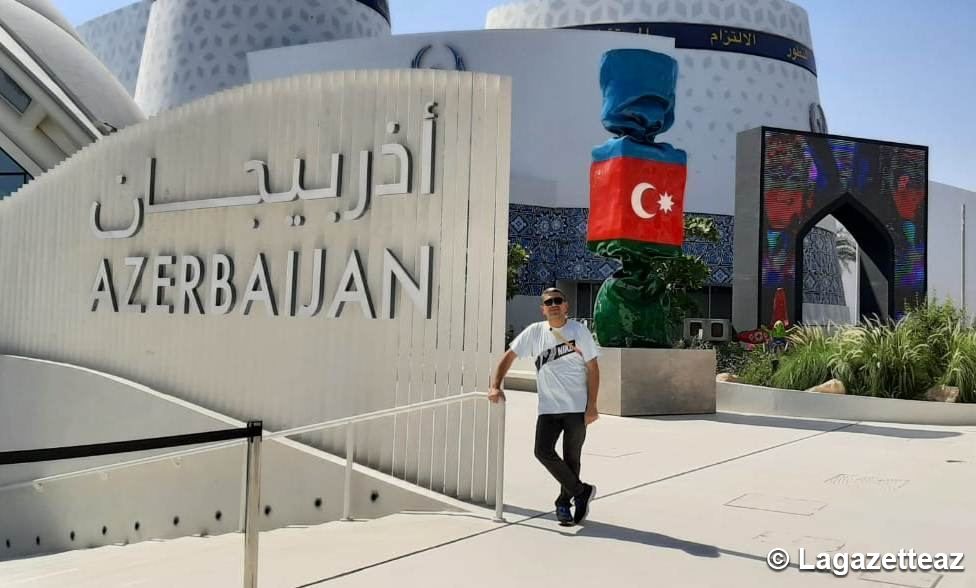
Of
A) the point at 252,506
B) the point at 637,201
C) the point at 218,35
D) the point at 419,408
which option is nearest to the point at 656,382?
the point at 637,201

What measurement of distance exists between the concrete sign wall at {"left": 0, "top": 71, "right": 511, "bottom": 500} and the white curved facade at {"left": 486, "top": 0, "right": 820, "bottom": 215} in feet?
98.8

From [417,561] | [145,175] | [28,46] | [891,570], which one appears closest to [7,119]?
[28,46]

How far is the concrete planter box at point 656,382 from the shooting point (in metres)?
12.1

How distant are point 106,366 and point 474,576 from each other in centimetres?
831

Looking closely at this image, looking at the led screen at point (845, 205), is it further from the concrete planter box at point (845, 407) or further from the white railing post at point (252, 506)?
the white railing post at point (252, 506)

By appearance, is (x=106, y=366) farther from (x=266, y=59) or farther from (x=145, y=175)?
(x=266, y=59)

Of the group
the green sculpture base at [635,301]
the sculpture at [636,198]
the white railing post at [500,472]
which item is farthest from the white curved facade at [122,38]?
the white railing post at [500,472]

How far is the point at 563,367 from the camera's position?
5402 millimetres

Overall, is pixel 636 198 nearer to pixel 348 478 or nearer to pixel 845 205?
pixel 348 478

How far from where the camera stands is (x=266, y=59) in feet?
147

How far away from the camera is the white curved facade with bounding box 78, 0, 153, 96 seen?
6028 centimetres

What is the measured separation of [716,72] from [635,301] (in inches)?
1360

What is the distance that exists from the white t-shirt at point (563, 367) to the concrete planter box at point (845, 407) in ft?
26.7

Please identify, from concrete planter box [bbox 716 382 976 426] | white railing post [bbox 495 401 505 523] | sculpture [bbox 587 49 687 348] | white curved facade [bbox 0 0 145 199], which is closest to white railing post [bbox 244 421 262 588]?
white railing post [bbox 495 401 505 523]
